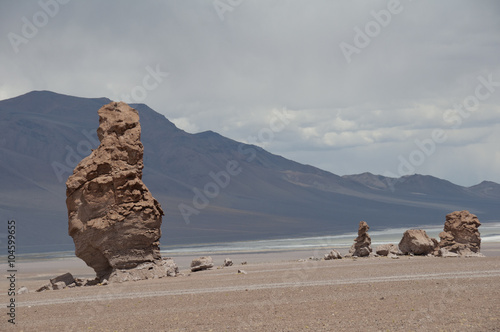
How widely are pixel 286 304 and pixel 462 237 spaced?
1943 centimetres

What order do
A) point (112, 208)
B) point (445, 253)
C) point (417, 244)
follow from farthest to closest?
1. point (417, 244)
2. point (445, 253)
3. point (112, 208)

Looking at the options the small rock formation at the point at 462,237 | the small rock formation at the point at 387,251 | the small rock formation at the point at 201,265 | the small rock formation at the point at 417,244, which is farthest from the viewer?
the small rock formation at the point at 462,237

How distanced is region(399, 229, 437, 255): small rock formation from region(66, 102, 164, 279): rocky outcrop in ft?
43.4

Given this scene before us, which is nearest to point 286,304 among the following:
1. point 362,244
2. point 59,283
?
point 59,283

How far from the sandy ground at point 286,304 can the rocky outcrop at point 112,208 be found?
167 centimetres

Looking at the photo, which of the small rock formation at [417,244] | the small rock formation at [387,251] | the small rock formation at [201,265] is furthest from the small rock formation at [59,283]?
the small rock formation at [417,244]

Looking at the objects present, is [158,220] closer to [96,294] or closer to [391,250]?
[96,294]

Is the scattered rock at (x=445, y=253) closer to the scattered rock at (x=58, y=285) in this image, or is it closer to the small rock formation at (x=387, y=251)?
the small rock formation at (x=387, y=251)

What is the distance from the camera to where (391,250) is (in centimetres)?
3120

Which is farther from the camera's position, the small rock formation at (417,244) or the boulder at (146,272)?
the small rock formation at (417,244)

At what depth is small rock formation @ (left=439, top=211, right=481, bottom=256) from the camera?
3100 centimetres

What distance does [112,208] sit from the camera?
71.5ft

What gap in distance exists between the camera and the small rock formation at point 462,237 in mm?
31000

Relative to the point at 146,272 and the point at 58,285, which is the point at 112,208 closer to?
the point at 146,272
